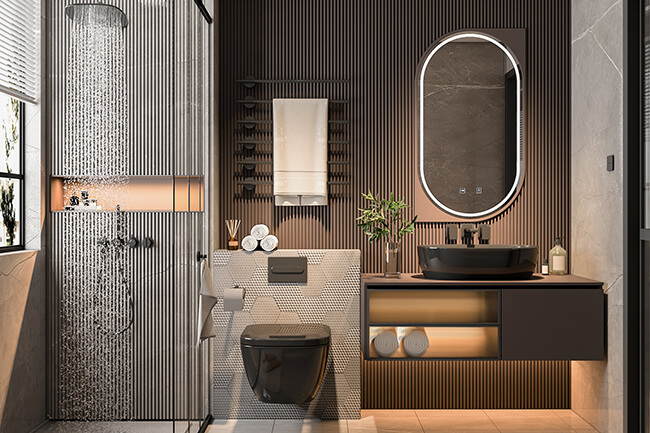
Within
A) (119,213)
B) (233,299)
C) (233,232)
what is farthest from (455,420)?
(119,213)

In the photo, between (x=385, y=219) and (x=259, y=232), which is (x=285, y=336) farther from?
(x=385, y=219)

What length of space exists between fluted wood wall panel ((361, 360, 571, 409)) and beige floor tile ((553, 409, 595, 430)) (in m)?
0.10

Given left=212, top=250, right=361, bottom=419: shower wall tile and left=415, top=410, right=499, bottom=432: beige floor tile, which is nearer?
left=415, top=410, right=499, bottom=432: beige floor tile

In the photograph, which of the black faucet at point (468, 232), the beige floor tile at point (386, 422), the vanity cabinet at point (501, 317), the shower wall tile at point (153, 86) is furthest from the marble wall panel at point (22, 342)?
the black faucet at point (468, 232)

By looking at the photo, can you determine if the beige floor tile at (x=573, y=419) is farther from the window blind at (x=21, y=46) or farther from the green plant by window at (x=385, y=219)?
the window blind at (x=21, y=46)

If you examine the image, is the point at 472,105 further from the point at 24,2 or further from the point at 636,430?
the point at 24,2

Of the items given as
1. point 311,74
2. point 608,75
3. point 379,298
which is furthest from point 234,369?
point 608,75

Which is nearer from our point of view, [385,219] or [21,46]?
[21,46]

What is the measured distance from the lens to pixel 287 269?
10.9ft

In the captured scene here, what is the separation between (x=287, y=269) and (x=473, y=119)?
1.45 meters

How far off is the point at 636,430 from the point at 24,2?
319 cm

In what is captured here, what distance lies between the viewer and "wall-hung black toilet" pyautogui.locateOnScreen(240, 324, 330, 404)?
2838 millimetres

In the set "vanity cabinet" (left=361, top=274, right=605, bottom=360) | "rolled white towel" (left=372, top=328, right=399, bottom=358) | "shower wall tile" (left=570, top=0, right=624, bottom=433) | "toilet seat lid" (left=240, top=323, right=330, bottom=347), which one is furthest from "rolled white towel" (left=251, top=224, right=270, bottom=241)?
"shower wall tile" (left=570, top=0, right=624, bottom=433)

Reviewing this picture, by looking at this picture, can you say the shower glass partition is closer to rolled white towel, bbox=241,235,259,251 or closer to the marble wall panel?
the marble wall panel
